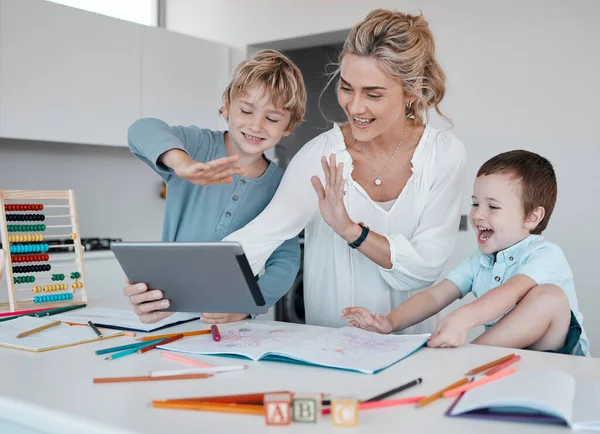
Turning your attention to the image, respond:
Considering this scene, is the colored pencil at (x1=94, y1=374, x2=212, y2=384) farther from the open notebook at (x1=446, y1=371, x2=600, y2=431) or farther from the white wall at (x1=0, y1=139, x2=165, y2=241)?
the white wall at (x1=0, y1=139, x2=165, y2=241)

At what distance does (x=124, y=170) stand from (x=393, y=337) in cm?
335

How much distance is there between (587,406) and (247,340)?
68 centimetres

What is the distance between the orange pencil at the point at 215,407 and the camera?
0.90 meters

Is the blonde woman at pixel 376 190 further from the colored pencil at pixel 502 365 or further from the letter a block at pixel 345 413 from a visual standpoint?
the letter a block at pixel 345 413

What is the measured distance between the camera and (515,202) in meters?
1.69

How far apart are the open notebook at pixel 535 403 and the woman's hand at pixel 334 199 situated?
2.38 feet

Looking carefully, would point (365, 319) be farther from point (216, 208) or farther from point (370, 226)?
point (216, 208)

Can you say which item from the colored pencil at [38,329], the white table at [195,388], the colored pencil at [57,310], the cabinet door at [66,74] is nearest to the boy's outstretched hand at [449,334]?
the white table at [195,388]

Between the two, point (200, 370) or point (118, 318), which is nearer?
point (200, 370)

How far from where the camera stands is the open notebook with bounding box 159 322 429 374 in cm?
118

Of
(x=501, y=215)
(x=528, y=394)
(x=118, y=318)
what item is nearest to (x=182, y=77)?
(x=118, y=318)

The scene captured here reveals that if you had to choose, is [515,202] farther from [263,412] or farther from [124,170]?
[124,170]

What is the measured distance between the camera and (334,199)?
165 cm

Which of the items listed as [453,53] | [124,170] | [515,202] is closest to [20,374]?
[515,202]
